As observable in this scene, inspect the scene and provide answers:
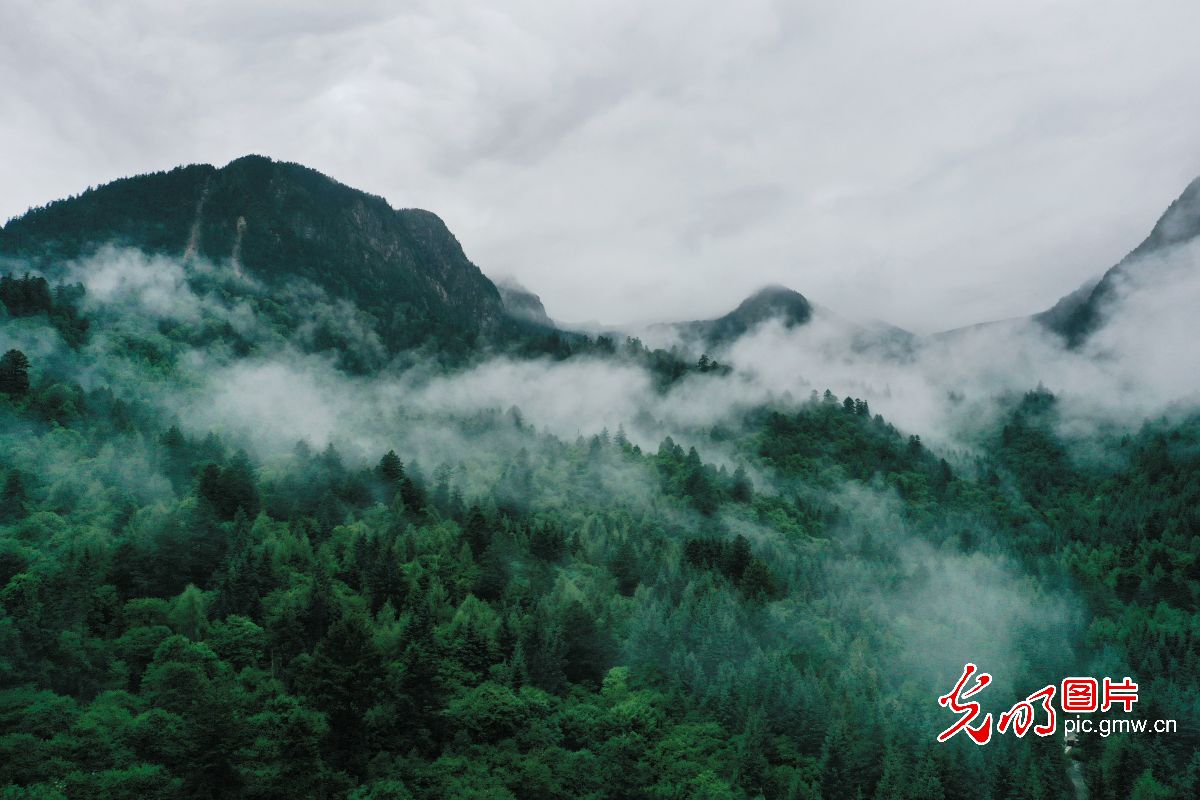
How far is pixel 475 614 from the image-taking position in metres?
84.2

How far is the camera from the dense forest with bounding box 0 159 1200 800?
2153 inches

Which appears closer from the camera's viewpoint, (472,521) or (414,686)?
(414,686)

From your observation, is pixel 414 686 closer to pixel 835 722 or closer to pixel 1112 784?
pixel 835 722

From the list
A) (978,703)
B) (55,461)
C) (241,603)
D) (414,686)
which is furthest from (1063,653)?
(55,461)

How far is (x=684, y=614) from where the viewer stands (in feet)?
327

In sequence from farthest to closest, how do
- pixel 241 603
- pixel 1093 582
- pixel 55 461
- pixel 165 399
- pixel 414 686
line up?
pixel 1093 582 → pixel 165 399 → pixel 55 461 → pixel 241 603 → pixel 414 686

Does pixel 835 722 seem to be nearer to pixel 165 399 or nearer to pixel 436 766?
pixel 436 766

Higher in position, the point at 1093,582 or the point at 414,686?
the point at 414,686

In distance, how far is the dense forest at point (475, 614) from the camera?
54.7m

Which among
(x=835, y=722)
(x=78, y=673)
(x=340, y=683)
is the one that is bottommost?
(x=835, y=722)

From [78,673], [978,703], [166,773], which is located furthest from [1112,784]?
[78,673]

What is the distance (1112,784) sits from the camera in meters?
82.8

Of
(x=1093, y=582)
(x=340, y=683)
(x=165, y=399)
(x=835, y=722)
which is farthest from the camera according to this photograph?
(x=1093, y=582)

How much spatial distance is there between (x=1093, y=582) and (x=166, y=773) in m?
171
